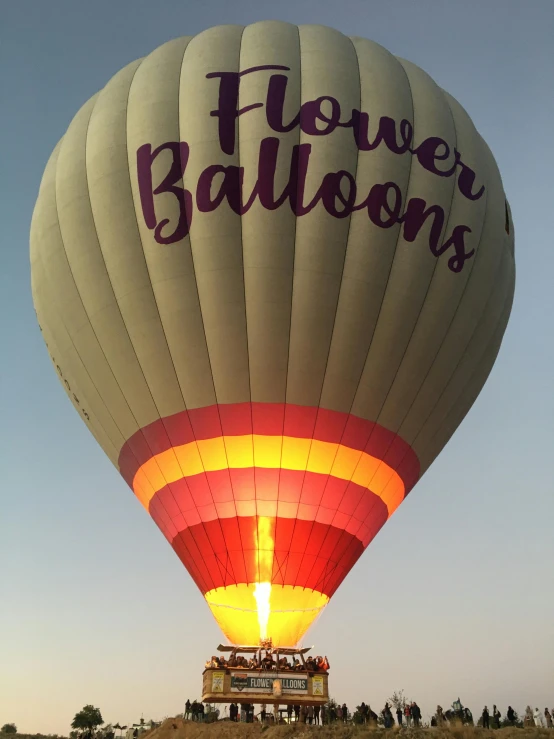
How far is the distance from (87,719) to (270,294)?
123ft

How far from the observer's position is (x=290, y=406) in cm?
1221

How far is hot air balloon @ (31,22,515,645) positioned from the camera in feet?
39.7

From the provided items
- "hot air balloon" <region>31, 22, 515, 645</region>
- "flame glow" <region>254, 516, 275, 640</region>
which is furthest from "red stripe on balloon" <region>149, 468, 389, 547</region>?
"flame glow" <region>254, 516, 275, 640</region>

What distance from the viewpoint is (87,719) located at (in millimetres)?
41469

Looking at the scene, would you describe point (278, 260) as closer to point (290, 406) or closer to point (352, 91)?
point (290, 406)

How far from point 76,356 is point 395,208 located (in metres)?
6.30

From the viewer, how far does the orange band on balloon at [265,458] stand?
12.2 metres

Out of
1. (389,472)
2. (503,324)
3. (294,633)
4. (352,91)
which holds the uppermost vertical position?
(352,91)

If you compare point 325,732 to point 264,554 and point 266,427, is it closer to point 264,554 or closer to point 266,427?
point 264,554

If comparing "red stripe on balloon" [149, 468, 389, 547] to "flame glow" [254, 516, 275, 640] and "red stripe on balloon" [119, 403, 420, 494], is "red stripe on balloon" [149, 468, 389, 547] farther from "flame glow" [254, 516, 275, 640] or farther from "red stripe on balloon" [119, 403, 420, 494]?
"red stripe on balloon" [119, 403, 420, 494]

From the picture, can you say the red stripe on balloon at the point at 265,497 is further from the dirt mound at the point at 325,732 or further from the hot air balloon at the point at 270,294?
the dirt mound at the point at 325,732

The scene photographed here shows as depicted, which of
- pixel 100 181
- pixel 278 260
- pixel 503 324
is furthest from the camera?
pixel 503 324

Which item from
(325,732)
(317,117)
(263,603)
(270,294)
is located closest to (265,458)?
(263,603)

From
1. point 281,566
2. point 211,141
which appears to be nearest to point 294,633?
point 281,566
